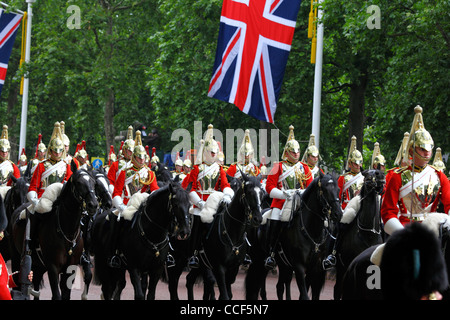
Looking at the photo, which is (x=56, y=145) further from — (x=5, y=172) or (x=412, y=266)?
(x=412, y=266)

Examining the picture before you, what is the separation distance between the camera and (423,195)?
7707 mm

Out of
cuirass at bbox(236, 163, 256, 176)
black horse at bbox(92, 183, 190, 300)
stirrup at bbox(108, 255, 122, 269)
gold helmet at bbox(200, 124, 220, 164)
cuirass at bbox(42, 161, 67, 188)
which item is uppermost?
gold helmet at bbox(200, 124, 220, 164)

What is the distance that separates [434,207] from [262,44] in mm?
10409

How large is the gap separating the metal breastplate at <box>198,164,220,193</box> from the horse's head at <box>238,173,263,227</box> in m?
1.64

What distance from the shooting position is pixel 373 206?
11141 millimetres

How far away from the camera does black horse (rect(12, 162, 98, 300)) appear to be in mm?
10719

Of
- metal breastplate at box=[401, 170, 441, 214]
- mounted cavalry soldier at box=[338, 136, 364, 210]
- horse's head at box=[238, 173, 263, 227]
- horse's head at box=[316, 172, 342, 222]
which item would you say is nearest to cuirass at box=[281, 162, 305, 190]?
horse's head at box=[316, 172, 342, 222]

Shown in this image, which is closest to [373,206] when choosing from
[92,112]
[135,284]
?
[135,284]

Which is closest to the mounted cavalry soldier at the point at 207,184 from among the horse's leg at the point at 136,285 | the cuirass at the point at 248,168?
the horse's leg at the point at 136,285

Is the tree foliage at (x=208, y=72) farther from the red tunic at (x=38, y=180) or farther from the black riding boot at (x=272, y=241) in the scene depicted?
the red tunic at (x=38, y=180)

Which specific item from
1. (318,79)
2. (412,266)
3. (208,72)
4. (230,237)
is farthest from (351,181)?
(208,72)

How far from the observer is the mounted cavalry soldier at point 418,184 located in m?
7.62

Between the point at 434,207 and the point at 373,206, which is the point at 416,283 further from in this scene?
the point at 373,206

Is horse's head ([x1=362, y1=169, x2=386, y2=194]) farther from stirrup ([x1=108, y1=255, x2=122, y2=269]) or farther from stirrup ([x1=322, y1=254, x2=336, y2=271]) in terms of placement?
stirrup ([x1=108, y1=255, x2=122, y2=269])
